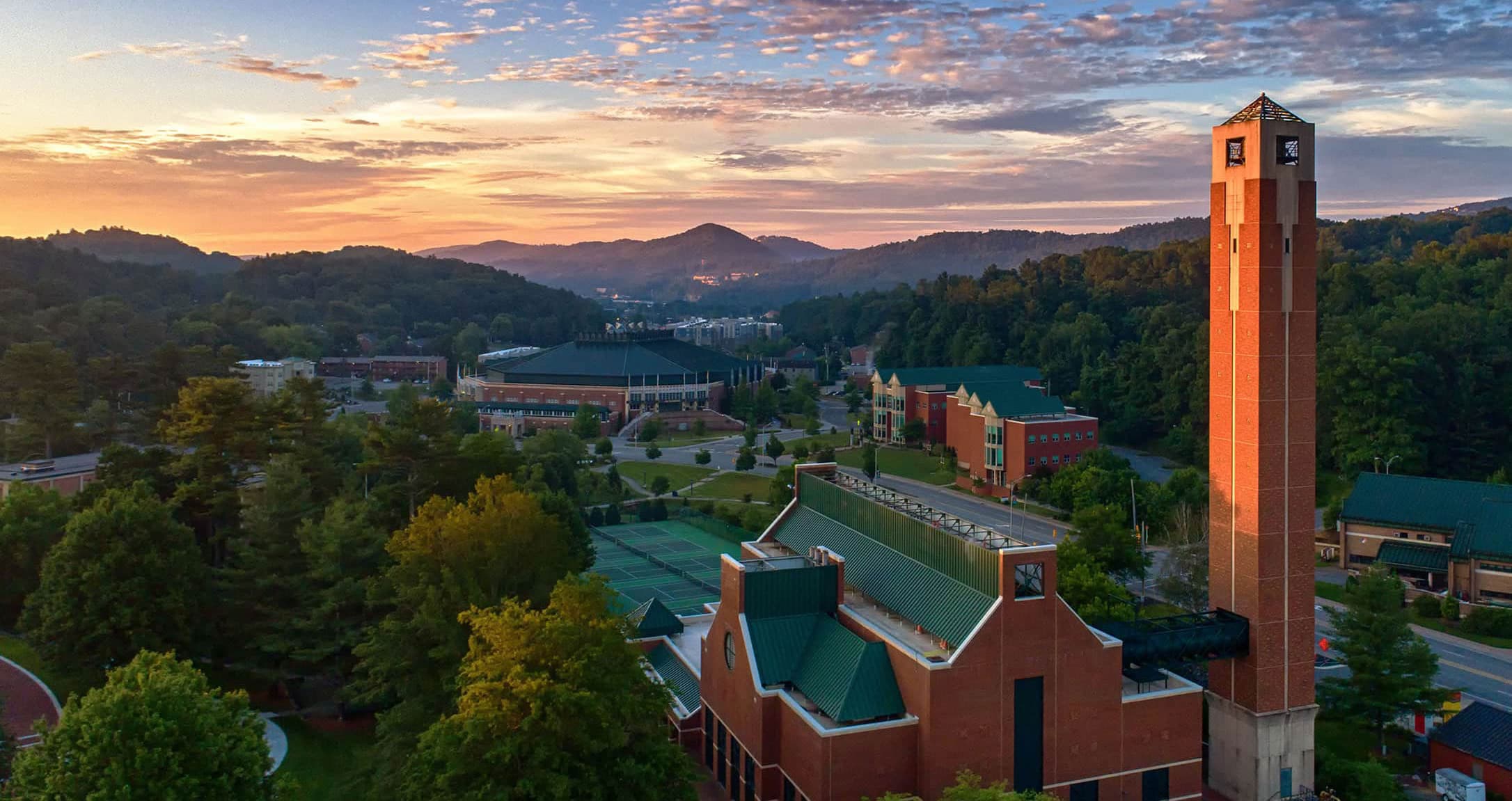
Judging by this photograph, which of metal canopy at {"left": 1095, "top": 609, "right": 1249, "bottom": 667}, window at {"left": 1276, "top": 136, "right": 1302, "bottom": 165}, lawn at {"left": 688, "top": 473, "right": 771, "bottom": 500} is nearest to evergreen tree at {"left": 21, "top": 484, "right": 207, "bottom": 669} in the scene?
metal canopy at {"left": 1095, "top": 609, "right": 1249, "bottom": 667}

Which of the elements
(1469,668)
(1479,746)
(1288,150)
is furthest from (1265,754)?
(1288,150)

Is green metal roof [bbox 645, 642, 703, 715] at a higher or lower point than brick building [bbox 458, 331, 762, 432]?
lower

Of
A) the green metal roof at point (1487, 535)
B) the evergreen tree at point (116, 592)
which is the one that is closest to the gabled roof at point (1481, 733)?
the green metal roof at point (1487, 535)

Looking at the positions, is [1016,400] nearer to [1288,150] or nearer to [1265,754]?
[1288,150]

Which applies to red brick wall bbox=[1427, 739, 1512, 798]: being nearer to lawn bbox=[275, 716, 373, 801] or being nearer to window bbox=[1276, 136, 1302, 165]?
window bbox=[1276, 136, 1302, 165]

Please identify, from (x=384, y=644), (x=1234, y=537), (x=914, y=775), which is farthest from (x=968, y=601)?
(x=384, y=644)

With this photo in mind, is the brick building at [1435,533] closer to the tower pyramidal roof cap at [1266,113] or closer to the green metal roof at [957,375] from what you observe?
the tower pyramidal roof cap at [1266,113]
